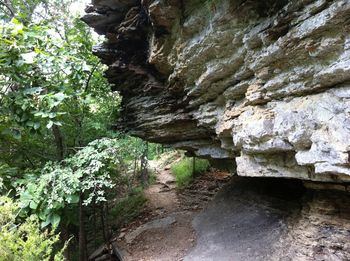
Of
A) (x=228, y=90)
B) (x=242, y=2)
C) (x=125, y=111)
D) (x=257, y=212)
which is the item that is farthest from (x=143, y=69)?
(x=257, y=212)

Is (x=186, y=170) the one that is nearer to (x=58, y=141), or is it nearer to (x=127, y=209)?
→ (x=127, y=209)

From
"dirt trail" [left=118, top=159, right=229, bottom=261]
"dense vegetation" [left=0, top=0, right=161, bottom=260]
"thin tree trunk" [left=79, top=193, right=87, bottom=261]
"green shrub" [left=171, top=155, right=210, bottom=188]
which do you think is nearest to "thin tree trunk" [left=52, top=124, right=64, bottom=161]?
"dense vegetation" [left=0, top=0, right=161, bottom=260]

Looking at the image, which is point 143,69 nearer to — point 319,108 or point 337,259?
point 319,108

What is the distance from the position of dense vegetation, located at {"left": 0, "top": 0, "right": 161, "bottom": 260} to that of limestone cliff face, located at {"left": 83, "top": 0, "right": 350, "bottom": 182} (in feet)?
4.73

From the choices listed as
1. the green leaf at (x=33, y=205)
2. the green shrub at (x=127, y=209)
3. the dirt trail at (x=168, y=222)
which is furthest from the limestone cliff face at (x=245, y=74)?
the green leaf at (x=33, y=205)

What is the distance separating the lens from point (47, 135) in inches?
327

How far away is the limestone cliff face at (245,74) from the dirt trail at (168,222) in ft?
7.61

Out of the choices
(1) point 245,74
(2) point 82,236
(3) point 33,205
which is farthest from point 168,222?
(1) point 245,74

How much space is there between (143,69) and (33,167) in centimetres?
406

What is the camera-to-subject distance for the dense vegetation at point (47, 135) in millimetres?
4895

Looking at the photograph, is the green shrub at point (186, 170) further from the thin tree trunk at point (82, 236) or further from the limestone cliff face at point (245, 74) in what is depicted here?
the thin tree trunk at point (82, 236)

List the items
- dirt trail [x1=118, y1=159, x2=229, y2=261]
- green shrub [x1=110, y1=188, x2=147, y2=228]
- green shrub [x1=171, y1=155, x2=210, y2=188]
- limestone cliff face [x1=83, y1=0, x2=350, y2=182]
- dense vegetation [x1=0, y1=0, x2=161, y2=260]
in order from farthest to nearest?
green shrub [x1=171, y1=155, x2=210, y2=188] < green shrub [x1=110, y1=188, x2=147, y2=228] < dirt trail [x1=118, y1=159, x2=229, y2=261] < dense vegetation [x1=0, y1=0, x2=161, y2=260] < limestone cliff face [x1=83, y1=0, x2=350, y2=182]

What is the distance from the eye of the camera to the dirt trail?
715 cm

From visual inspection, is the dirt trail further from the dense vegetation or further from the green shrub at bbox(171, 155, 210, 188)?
the dense vegetation
